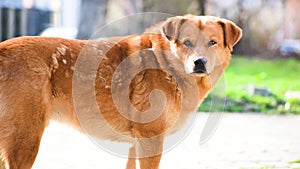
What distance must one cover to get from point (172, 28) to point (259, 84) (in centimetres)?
780

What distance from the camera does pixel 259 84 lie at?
1298 centimetres

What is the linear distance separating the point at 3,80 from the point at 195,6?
1158 centimetres

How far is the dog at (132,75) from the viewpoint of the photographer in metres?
5.07

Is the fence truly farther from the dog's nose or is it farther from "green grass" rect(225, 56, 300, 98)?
the dog's nose

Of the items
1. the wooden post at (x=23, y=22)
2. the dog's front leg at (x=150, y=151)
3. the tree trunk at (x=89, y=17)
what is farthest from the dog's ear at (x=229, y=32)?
the wooden post at (x=23, y=22)

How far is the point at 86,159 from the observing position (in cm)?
714

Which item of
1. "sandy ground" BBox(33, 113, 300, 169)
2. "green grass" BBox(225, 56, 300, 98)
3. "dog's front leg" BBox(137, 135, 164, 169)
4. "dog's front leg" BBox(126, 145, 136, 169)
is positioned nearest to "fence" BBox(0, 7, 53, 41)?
"green grass" BBox(225, 56, 300, 98)

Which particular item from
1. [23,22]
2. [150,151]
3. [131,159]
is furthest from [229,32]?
[23,22]

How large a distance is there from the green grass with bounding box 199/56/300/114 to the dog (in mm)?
3386

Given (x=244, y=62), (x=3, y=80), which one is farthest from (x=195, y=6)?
(x=3, y=80)

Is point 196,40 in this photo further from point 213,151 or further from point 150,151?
point 213,151

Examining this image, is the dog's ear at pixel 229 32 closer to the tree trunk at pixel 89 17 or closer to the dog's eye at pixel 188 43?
the dog's eye at pixel 188 43

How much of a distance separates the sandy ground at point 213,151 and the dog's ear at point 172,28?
52.9 inches

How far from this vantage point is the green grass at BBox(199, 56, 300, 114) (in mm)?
10805
